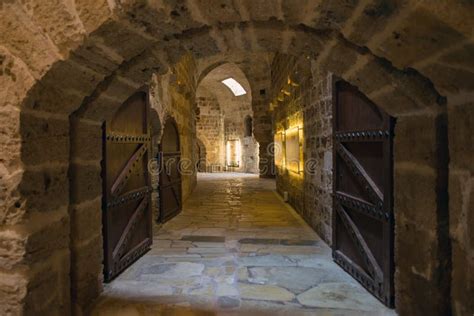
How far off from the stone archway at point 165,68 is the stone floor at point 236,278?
0.43m

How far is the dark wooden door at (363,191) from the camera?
2.32 metres

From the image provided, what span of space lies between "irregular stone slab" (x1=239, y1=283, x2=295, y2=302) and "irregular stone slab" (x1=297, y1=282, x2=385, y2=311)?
117 millimetres

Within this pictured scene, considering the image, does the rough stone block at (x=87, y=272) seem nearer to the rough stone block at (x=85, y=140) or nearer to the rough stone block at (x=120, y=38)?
the rough stone block at (x=85, y=140)

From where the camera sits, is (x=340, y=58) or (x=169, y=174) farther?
(x=169, y=174)

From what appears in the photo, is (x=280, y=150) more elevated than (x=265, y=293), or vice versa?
(x=280, y=150)

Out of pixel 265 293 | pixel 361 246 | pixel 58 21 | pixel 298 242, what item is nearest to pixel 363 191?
pixel 361 246

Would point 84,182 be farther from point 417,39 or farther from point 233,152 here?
point 233,152

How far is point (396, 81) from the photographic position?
1.72 meters

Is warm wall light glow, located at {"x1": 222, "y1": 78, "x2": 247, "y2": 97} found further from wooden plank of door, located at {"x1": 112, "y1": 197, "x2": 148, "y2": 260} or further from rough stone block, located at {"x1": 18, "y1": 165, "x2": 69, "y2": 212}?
rough stone block, located at {"x1": 18, "y1": 165, "x2": 69, "y2": 212}

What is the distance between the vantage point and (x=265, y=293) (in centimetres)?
256

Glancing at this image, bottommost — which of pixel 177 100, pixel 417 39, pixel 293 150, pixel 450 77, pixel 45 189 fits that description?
pixel 45 189

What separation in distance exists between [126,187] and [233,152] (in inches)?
613

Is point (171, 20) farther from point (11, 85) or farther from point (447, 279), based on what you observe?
point (447, 279)

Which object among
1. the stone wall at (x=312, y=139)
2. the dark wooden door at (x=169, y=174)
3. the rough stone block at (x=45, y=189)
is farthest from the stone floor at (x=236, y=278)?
the rough stone block at (x=45, y=189)
